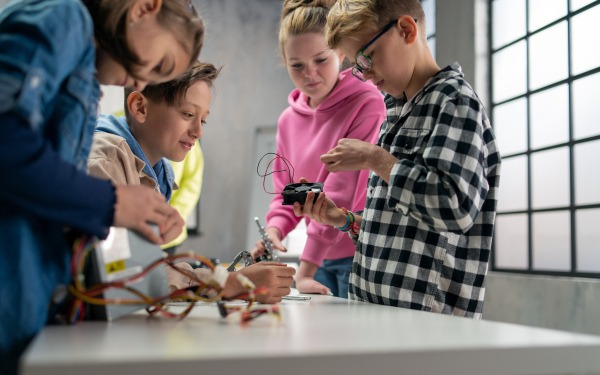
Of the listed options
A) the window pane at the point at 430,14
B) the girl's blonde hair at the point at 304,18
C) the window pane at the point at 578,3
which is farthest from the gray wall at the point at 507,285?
the girl's blonde hair at the point at 304,18

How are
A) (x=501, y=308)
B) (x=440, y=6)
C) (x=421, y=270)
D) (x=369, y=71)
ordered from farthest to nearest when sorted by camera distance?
(x=440, y=6)
(x=501, y=308)
(x=369, y=71)
(x=421, y=270)

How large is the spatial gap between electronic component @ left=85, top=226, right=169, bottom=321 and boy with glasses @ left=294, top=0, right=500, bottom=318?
53 cm

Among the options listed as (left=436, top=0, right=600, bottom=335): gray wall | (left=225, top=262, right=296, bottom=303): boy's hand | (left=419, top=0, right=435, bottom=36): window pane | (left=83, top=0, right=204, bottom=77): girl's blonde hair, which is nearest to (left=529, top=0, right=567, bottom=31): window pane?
(left=436, top=0, right=600, bottom=335): gray wall

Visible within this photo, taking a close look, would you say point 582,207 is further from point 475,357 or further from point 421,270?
point 475,357

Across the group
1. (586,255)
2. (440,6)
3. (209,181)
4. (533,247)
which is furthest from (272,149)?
(586,255)

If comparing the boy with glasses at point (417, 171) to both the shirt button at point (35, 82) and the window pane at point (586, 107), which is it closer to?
the shirt button at point (35, 82)

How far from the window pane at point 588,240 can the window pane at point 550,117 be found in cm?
43

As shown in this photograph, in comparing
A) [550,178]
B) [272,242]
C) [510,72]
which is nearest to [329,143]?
[272,242]

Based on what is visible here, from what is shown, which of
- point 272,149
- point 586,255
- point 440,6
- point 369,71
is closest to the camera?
point 369,71

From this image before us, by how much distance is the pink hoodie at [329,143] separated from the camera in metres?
1.70

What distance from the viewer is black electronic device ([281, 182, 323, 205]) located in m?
1.38

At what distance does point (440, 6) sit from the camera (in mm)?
3594

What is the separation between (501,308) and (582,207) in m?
0.75

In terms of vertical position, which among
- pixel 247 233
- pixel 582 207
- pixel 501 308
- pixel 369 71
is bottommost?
pixel 501 308
